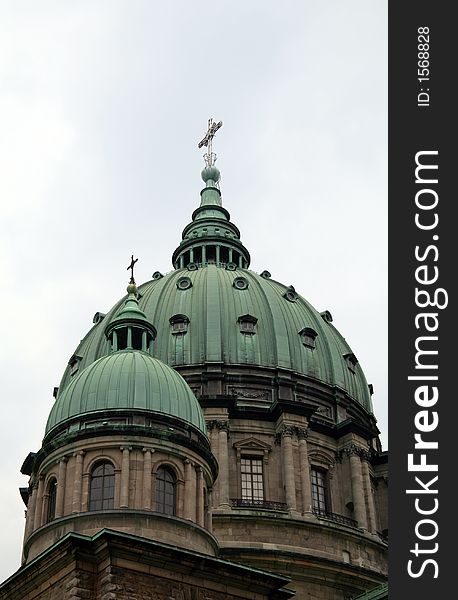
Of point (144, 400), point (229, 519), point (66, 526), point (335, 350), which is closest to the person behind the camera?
point (66, 526)

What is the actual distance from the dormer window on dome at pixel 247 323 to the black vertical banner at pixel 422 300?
3859 cm

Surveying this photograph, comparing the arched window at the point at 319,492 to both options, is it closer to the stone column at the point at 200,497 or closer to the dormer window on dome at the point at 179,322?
the dormer window on dome at the point at 179,322

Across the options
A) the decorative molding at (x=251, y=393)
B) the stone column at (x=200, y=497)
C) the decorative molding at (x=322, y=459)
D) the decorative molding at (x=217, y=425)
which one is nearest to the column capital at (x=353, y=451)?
the decorative molding at (x=322, y=459)

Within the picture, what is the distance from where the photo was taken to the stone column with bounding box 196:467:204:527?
38281mm

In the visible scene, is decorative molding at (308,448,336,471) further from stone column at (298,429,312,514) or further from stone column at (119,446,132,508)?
stone column at (119,446,132,508)

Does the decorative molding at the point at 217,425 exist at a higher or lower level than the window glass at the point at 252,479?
higher

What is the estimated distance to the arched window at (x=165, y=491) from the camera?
3756 centimetres

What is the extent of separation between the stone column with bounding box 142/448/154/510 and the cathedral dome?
19.9 meters

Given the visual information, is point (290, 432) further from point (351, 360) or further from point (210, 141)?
point (210, 141)

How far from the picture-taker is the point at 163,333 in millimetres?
60000

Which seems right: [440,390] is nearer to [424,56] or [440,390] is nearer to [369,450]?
[424,56]

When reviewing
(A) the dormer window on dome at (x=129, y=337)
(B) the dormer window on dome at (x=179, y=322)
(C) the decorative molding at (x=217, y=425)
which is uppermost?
(B) the dormer window on dome at (x=179, y=322)

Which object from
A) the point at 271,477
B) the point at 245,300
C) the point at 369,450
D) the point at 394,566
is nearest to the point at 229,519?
the point at 271,477

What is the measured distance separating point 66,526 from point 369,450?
26.0 metres
